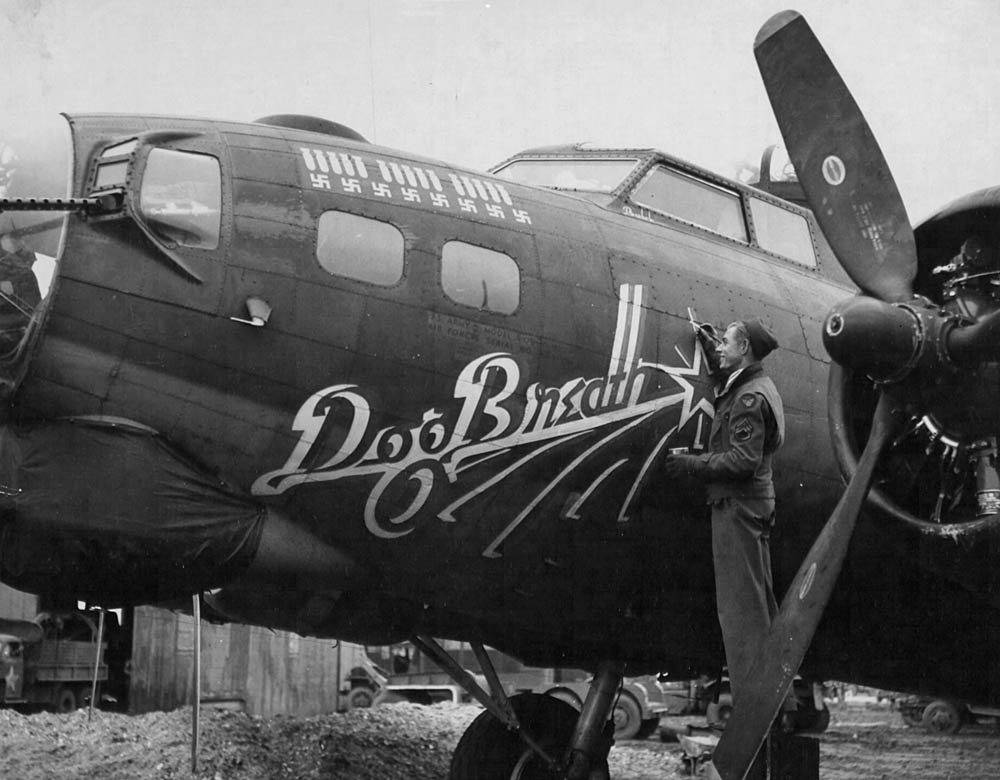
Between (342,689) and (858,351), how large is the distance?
1713 centimetres

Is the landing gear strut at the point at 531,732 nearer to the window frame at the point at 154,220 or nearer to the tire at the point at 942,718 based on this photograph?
the window frame at the point at 154,220

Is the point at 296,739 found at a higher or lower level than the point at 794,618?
lower

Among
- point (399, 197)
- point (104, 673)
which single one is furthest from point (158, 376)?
point (104, 673)

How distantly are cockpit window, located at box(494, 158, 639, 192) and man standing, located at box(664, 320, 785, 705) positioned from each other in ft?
6.18

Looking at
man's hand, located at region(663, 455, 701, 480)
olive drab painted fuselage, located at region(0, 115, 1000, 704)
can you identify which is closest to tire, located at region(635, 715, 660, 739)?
olive drab painted fuselage, located at region(0, 115, 1000, 704)

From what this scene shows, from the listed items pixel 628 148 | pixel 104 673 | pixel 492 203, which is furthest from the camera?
pixel 104 673

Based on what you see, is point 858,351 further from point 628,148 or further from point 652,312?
point 628,148

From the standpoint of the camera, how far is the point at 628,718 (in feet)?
62.6

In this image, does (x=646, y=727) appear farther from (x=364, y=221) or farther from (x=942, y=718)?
(x=364, y=221)

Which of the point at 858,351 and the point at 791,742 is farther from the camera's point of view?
the point at 791,742

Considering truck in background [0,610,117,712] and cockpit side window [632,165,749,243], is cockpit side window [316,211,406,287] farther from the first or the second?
truck in background [0,610,117,712]

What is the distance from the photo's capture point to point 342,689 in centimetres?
2148

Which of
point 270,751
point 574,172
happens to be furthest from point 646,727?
point 574,172

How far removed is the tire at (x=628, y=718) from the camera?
1905cm
